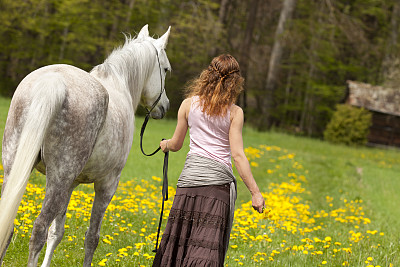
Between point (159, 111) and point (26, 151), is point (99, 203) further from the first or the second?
point (159, 111)

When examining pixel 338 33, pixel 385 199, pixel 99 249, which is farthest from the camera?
pixel 338 33

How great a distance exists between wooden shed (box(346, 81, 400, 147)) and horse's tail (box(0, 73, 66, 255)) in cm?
3128

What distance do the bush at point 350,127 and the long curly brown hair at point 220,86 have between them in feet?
88.5

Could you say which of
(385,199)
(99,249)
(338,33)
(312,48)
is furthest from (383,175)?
(338,33)

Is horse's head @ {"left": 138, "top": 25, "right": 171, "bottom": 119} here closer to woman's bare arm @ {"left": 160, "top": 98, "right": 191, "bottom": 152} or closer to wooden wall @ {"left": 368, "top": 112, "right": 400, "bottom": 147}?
woman's bare arm @ {"left": 160, "top": 98, "right": 191, "bottom": 152}

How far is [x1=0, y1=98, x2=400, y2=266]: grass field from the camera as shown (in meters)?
5.51

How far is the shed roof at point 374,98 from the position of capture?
108ft

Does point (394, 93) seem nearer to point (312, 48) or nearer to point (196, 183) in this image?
point (312, 48)

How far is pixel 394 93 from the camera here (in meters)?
34.9

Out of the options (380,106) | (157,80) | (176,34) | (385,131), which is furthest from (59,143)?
(385,131)

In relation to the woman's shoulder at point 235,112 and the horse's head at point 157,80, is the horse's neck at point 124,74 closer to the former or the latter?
the horse's head at point 157,80

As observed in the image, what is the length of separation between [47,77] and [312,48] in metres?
32.6

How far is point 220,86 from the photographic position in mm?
3945

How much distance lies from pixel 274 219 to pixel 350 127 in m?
23.7
